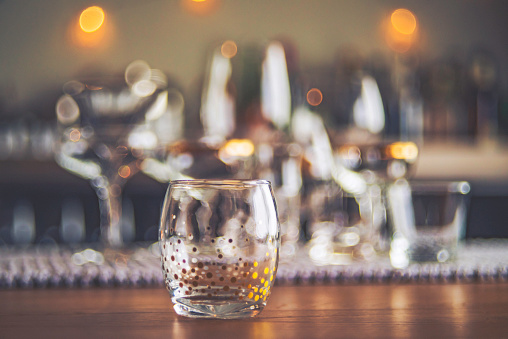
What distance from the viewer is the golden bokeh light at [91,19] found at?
2.40 m

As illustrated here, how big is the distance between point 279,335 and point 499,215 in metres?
1.84

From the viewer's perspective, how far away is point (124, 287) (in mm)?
478

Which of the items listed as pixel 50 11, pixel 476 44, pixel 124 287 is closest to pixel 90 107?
pixel 124 287

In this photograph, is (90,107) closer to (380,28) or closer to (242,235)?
(242,235)

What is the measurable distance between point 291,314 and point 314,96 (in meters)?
0.57

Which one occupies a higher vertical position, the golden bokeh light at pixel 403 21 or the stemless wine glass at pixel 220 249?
the golden bokeh light at pixel 403 21

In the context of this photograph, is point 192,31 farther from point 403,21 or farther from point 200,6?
point 403,21

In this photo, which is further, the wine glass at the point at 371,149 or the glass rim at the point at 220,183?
the wine glass at the point at 371,149

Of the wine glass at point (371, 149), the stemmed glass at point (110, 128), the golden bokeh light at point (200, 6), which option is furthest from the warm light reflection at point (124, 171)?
the golden bokeh light at point (200, 6)

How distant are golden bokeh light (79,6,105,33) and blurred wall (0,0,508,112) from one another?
0.02 m

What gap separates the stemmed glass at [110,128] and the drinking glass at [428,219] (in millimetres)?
280

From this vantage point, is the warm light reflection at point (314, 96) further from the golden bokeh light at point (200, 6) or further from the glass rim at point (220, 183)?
the golden bokeh light at point (200, 6)

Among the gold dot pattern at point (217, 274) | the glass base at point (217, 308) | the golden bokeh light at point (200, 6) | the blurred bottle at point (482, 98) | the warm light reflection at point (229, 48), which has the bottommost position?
the glass base at point (217, 308)

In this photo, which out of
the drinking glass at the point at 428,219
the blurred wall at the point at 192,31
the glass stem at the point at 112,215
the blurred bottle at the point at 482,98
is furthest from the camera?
the blurred wall at the point at 192,31
